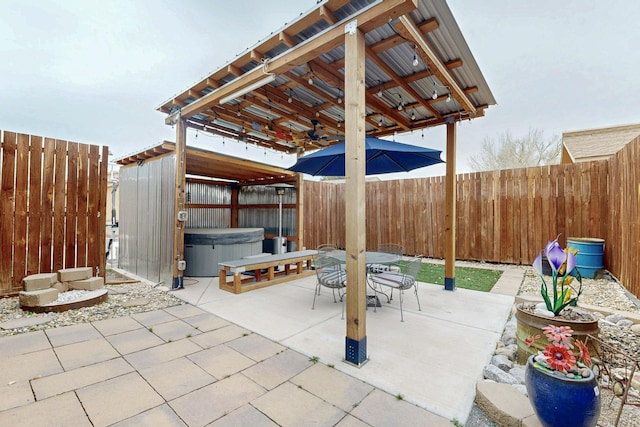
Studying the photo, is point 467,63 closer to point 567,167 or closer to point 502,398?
point 502,398

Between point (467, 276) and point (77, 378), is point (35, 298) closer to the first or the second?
point (77, 378)

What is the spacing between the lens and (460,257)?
755 cm

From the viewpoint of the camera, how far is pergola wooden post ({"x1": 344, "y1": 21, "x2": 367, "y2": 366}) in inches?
92.4

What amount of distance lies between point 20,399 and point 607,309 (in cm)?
582

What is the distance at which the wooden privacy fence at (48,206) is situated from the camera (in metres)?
4.01

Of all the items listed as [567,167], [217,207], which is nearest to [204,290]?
[217,207]

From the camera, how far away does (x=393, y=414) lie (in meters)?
1.75

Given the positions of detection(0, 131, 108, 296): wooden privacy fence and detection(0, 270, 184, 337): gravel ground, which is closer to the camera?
detection(0, 270, 184, 337): gravel ground

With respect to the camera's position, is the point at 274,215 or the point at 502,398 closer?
the point at 502,398

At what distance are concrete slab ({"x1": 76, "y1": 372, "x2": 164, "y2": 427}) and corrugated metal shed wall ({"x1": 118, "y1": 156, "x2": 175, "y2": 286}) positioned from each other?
3.07 m

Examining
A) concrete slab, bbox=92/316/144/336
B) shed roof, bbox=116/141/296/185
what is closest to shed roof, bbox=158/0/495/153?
shed roof, bbox=116/141/296/185

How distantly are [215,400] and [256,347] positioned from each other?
0.81m

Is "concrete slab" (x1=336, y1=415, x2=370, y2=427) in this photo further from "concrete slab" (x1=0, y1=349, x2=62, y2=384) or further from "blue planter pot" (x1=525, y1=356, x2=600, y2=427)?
"concrete slab" (x1=0, y1=349, x2=62, y2=384)

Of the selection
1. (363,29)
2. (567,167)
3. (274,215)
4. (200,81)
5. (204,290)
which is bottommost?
(204,290)
